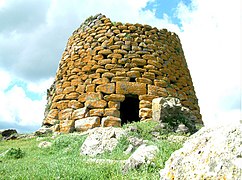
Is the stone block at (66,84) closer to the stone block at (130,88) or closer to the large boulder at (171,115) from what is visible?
the stone block at (130,88)

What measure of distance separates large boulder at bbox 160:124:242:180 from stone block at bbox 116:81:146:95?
796 centimetres

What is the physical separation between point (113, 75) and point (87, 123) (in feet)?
6.34

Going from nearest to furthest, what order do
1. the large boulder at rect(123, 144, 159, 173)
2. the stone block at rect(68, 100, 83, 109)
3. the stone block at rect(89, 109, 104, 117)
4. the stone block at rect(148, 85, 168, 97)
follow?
the large boulder at rect(123, 144, 159, 173) → the stone block at rect(89, 109, 104, 117) → the stone block at rect(148, 85, 168, 97) → the stone block at rect(68, 100, 83, 109)

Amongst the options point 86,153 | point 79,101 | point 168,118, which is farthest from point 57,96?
point 86,153

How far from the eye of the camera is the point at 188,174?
230 centimetres

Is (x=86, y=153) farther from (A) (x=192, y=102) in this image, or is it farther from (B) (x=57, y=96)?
(A) (x=192, y=102)

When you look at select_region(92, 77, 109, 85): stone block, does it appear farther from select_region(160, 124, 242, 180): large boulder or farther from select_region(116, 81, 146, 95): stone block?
select_region(160, 124, 242, 180): large boulder

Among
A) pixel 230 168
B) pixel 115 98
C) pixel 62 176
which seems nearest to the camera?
pixel 230 168

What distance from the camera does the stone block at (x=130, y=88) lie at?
1059 cm

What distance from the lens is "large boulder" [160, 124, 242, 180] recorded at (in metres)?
2.08

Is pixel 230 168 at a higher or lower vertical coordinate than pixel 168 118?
lower

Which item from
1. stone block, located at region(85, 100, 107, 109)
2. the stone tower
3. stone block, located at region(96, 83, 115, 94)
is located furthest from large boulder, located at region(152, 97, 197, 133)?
stone block, located at region(85, 100, 107, 109)

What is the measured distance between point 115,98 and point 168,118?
2021 millimetres

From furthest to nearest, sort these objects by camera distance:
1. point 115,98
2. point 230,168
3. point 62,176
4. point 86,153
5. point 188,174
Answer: point 115,98, point 86,153, point 62,176, point 188,174, point 230,168
